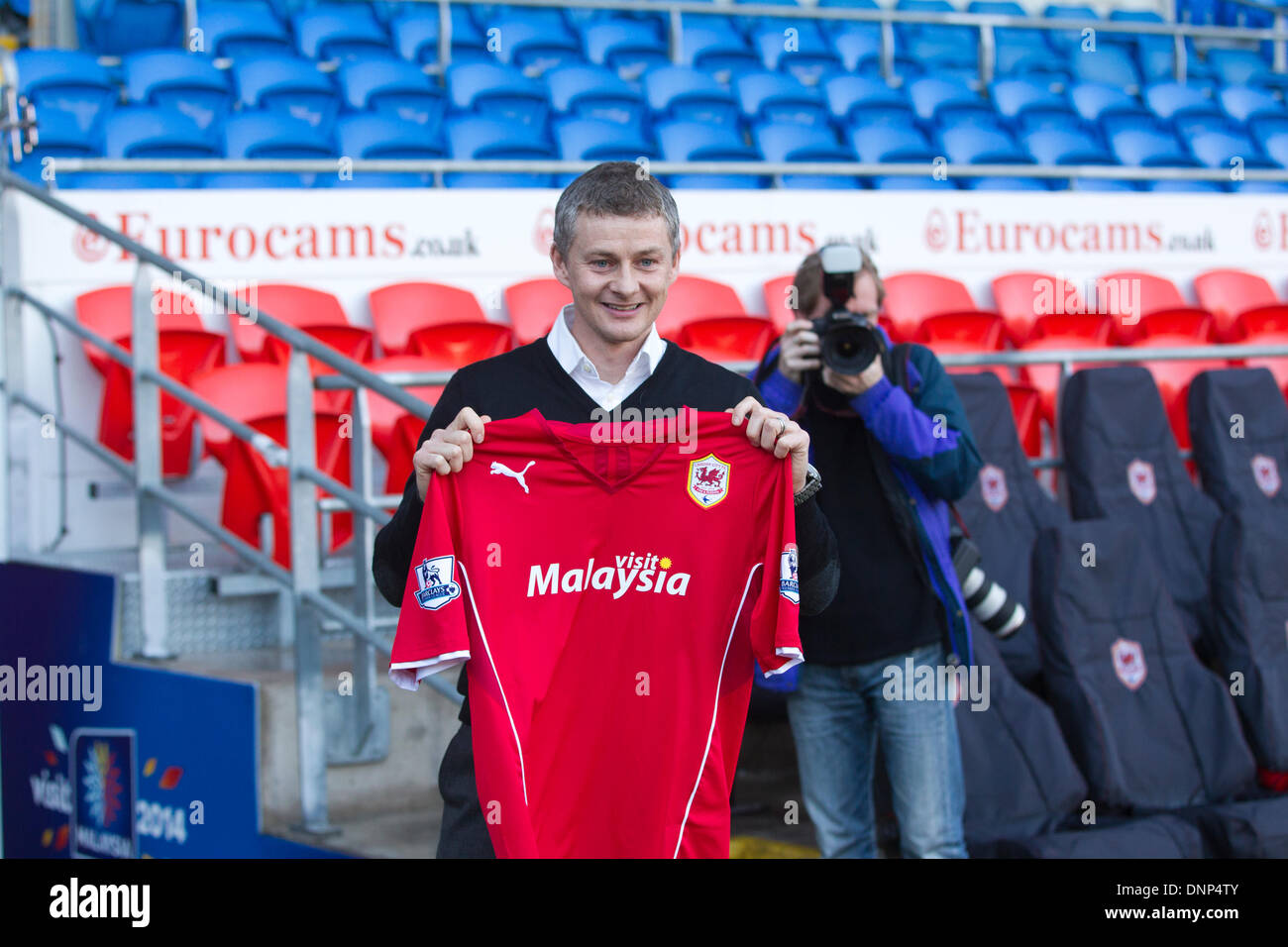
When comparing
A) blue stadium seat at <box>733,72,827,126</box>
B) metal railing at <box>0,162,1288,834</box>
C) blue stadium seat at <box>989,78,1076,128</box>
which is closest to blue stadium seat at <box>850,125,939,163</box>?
blue stadium seat at <box>733,72,827,126</box>

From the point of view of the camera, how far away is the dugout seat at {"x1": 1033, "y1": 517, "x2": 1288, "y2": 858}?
4.51 metres

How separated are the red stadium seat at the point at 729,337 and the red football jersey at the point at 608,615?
3.71 meters

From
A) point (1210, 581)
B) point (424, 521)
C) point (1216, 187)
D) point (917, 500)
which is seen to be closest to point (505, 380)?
point (424, 521)

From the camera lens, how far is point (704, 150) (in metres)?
8.20

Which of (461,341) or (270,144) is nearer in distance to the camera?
(461,341)

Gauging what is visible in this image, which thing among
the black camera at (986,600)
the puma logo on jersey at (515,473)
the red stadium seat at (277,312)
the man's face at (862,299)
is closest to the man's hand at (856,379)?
the man's face at (862,299)

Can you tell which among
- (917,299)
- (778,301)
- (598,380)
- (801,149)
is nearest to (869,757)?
(598,380)

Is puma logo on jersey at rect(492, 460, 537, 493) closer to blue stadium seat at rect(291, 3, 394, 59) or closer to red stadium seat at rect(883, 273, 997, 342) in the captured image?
red stadium seat at rect(883, 273, 997, 342)

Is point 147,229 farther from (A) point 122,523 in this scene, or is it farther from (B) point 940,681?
(B) point 940,681

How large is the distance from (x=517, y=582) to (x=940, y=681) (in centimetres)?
133

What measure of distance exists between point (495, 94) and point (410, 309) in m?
2.85

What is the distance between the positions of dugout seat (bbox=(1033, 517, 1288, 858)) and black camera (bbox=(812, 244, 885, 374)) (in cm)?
199

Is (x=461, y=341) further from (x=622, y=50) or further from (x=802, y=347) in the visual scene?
(x=622, y=50)

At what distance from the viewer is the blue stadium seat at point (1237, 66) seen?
467 inches
